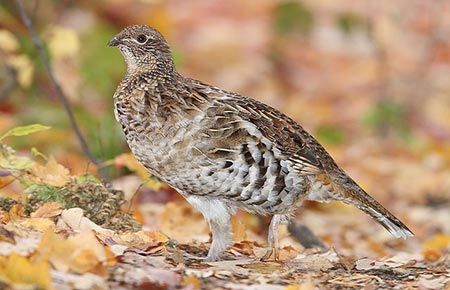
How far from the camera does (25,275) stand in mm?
3758

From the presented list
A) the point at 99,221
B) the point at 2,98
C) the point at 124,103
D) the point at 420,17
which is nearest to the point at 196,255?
the point at 99,221

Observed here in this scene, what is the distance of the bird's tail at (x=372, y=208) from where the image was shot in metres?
5.46

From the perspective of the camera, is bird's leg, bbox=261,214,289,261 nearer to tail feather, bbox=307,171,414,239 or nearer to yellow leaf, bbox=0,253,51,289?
tail feather, bbox=307,171,414,239

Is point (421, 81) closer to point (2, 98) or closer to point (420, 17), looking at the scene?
point (420, 17)

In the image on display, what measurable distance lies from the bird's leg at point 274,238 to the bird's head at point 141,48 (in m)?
0.98

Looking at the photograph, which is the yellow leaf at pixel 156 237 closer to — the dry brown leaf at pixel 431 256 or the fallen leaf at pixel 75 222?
the fallen leaf at pixel 75 222

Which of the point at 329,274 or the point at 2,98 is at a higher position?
the point at 2,98

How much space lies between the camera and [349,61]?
15.2 meters

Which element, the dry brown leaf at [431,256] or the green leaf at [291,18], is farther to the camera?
the green leaf at [291,18]

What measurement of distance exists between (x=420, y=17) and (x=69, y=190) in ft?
39.3

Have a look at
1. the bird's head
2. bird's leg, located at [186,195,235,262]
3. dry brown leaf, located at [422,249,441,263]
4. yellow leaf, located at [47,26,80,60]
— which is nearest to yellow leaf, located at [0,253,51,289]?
bird's leg, located at [186,195,235,262]

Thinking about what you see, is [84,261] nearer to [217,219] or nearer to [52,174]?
[217,219]

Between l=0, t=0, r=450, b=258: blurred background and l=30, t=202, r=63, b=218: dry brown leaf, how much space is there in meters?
1.22

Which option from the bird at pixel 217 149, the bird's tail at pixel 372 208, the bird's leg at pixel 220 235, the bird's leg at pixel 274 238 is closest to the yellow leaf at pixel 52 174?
the bird at pixel 217 149
